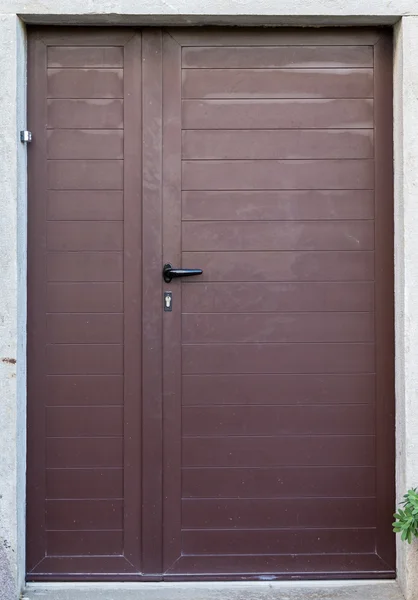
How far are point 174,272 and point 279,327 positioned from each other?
0.58 metres

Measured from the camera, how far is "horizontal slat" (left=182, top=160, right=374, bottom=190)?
3.91m

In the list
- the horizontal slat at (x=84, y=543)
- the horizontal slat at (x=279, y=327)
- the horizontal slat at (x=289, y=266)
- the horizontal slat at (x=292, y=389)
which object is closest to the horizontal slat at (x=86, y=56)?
the horizontal slat at (x=289, y=266)

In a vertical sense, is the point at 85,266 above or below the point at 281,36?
below

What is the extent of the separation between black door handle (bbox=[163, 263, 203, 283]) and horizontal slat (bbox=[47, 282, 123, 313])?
9.0 inches

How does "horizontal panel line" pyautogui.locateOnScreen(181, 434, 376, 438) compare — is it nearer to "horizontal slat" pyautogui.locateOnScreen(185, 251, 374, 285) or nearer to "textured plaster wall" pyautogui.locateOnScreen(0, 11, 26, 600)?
"horizontal slat" pyautogui.locateOnScreen(185, 251, 374, 285)

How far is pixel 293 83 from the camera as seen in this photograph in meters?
3.91

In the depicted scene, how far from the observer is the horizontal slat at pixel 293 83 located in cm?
390

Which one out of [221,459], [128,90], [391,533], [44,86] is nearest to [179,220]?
[128,90]

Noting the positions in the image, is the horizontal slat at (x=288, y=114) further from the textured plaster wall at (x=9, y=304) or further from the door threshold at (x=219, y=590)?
the door threshold at (x=219, y=590)

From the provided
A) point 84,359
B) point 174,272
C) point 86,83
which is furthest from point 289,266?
point 86,83

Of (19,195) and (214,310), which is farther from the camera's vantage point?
(214,310)

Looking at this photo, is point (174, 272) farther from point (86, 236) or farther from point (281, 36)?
point (281, 36)

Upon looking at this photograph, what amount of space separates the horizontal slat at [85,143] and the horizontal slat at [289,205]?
53 cm
